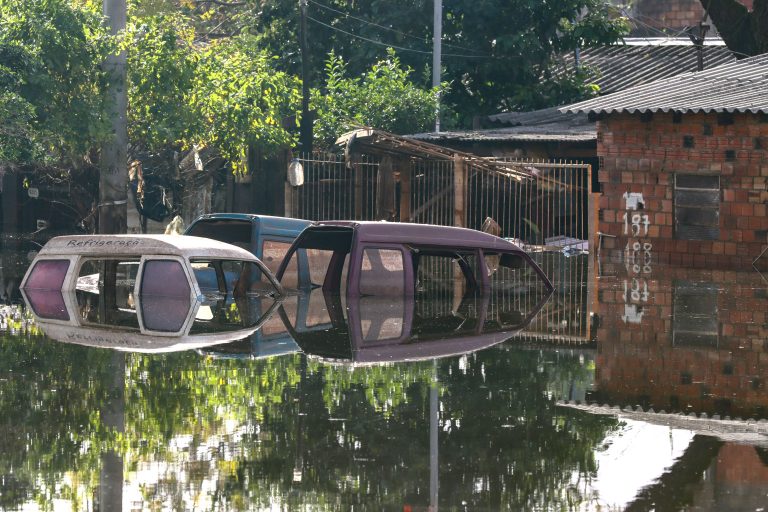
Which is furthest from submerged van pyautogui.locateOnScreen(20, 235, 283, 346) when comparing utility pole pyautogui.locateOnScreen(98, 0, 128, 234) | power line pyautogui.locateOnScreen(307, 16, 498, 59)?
power line pyautogui.locateOnScreen(307, 16, 498, 59)

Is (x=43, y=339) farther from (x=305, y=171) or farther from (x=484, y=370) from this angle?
(x=305, y=171)

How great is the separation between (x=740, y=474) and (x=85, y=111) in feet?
64.1

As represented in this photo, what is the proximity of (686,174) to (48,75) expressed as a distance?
13.0 metres

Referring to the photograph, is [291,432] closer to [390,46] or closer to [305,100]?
[305,100]

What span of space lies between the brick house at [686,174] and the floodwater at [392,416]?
11.4 m

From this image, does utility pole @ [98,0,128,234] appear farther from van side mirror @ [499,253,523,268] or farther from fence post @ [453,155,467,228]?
van side mirror @ [499,253,523,268]

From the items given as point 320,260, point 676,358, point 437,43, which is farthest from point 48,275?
point 437,43

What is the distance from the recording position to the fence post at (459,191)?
28750mm

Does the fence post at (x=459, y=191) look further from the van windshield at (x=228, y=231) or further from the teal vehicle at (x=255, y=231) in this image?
the van windshield at (x=228, y=231)

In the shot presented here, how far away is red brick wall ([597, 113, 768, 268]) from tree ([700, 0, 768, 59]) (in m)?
12.8

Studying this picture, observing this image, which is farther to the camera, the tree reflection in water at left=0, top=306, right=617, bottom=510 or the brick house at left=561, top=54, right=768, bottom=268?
the brick house at left=561, top=54, right=768, bottom=268

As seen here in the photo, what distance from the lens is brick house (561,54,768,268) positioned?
26922 millimetres

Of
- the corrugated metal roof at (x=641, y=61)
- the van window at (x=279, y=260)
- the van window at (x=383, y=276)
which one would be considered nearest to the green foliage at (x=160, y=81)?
the van window at (x=279, y=260)

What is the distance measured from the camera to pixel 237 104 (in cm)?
2938
